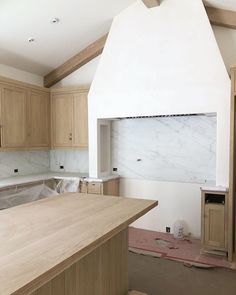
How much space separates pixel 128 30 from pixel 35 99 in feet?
6.40

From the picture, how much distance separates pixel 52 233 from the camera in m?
1.54

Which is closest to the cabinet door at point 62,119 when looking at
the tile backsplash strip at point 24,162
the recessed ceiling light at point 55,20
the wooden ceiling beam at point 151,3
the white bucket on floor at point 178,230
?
the tile backsplash strip at point 24,162

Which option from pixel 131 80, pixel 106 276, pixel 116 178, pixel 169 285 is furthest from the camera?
pixel 116 178

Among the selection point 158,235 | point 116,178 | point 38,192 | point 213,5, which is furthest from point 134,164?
point 213,5

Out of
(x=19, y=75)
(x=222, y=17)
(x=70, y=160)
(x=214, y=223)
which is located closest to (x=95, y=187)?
(x=70, y=160)

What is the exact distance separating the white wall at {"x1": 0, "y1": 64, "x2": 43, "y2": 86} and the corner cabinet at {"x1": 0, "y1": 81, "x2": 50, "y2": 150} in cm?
40

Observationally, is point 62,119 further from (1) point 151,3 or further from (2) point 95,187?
(1) point 151,3

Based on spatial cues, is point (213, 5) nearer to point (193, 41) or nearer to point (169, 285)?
point (193, 41)

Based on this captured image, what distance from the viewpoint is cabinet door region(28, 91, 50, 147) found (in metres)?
4.63

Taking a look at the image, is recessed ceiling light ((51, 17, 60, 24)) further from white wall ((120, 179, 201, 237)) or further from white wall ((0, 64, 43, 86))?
white wall ((120, 179, 201, 237))

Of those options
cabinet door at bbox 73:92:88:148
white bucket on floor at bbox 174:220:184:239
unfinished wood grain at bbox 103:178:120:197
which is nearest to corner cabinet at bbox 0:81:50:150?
cabinet door at bbox 73:92:88:148

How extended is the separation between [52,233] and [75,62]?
157 inches

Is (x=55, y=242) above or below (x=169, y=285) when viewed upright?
above

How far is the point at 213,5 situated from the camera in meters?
3.75
